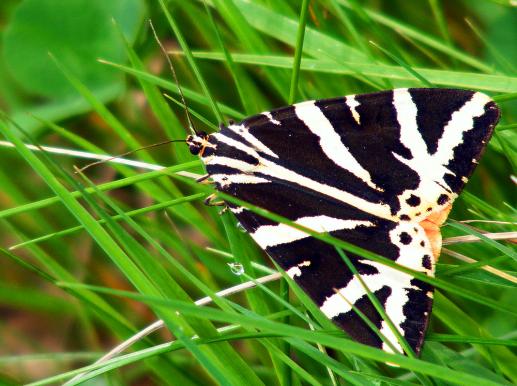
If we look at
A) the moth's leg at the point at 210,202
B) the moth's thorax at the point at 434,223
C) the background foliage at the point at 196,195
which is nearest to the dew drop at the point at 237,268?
the background foliage at the point at 196,195

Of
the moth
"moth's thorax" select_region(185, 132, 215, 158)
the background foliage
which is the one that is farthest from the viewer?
"moth's thorax" select_region(185, 132, 215, 158)

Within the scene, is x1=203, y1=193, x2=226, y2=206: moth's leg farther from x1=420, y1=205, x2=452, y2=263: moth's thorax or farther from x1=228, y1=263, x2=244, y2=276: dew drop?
x1=420, y1=205, x2=452, y2=263: moth's thorax

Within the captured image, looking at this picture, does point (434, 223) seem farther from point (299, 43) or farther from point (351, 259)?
point (299, 43)

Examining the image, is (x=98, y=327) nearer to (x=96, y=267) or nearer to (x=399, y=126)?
(x=96, y=267)

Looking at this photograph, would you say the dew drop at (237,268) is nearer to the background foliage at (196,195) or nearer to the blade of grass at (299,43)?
the background foliage at (196,195)

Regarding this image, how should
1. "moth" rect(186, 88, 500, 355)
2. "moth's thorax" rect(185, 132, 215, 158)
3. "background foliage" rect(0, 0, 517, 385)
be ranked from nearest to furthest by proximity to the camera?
"background foliage" rect(0, 0, 517, 385) < "moth" rect(186, 88, 500, 355) < "moth's thorax" rect(185, 132, 215, 158)

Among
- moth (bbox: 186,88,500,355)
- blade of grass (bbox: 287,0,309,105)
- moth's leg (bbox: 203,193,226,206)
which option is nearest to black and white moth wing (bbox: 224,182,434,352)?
moth (bbox: 186,88,500,355)

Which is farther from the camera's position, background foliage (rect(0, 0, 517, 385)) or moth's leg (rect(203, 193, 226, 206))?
moth's leg (rect(203, 193, 226, 206))
